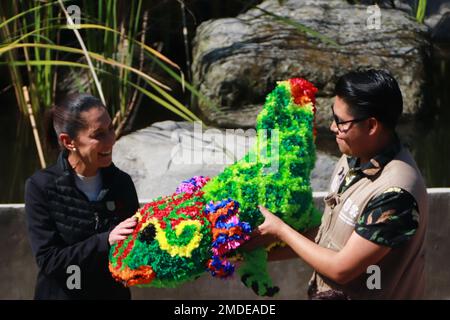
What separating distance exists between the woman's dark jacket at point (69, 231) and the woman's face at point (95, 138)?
0.10 meters

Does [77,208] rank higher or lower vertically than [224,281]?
higher

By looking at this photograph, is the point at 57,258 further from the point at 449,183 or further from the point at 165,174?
the point at 449,183

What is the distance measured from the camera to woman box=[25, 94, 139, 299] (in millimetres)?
2842

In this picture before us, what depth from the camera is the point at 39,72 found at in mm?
5145

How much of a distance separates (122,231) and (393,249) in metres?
0.81

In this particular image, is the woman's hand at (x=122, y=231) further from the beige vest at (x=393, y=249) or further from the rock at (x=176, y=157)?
the rock at (x=176, y=157)

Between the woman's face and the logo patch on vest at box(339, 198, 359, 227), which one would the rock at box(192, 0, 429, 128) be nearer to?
the woman's face

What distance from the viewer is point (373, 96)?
2.53m

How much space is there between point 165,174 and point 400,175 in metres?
2.18

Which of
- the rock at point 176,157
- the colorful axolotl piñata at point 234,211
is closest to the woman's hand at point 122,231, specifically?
the colorful axolotl piñata at point 234,211

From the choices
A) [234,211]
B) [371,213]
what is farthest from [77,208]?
[371,213]

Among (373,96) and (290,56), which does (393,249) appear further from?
(290,56)
